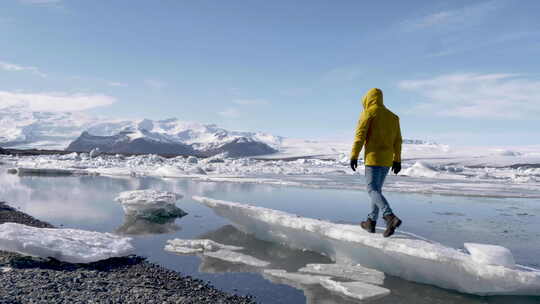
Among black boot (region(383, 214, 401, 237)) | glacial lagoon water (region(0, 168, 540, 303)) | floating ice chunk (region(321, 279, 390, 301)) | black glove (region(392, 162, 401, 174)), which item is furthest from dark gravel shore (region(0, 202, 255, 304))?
black glove (region(392, 162, 401, 174))

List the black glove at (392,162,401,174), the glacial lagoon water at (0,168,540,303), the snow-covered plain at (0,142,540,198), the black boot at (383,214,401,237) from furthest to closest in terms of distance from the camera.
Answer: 1. the snow-covered plain at (0,142,540,198)
2. the black glove at (392,162,401,174)
3. the black boot at (383,214,401,237)
4. the glacial lagoon water at (0,168,540,303)

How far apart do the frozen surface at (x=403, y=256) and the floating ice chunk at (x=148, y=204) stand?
3.09m

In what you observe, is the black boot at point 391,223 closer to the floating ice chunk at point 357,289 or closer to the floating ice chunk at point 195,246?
the floating ice chunk at point 357,289

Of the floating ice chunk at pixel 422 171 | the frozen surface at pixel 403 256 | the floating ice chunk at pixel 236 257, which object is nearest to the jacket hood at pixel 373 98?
the frozen surface at pixel 403 256

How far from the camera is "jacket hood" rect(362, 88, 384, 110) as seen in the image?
463 cm

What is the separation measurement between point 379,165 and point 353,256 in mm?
1333

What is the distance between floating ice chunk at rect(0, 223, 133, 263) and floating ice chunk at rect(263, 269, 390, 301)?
220cm

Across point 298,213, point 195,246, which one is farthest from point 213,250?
point 298,213

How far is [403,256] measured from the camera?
14.6 ft

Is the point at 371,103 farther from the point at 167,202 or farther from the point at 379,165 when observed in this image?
the point at 167,202

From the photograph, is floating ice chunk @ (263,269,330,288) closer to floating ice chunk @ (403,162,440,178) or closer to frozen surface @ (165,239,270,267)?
frozen surface @ (165,239,270,267)

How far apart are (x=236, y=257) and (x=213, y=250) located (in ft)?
1.74

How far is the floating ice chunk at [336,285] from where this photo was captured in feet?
13.2

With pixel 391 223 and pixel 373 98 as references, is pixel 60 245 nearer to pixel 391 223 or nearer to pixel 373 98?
pixel 391 223
